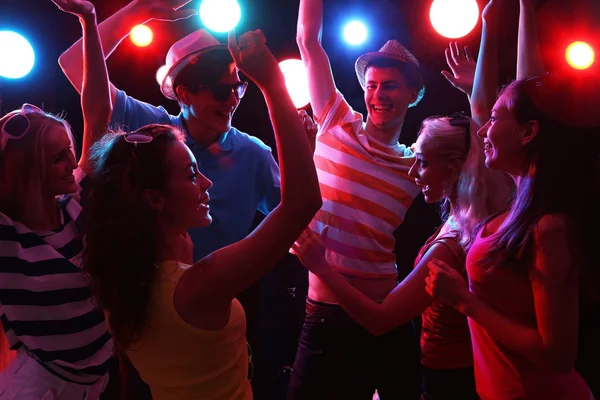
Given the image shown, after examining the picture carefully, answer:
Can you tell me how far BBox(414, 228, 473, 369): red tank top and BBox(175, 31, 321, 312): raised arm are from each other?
82cm

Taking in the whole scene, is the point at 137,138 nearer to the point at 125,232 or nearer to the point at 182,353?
the point at 125,232

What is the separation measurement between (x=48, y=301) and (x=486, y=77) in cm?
167

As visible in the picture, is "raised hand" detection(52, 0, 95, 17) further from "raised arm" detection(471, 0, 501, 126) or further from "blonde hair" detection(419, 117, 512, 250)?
"raised arm" detection(471, 0, 501, 126)

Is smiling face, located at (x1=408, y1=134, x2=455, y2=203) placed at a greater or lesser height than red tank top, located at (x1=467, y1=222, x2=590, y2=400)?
greater

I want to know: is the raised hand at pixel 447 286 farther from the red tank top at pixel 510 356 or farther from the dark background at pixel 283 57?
the dark background at pixel 283 57

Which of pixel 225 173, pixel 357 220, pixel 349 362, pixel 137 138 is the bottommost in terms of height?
pixel 349 362

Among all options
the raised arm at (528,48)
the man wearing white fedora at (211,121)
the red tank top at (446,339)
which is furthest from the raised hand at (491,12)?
the man wearing white fedora at (211,121)

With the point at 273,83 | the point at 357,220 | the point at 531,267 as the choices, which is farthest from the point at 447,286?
the point at 273,83

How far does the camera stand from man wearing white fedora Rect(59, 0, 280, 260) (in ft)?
6.56

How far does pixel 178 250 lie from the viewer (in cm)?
122

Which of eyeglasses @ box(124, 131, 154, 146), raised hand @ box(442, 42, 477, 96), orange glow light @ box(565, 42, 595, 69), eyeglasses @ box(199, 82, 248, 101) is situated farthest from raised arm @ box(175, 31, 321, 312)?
orange glow light @ box(565, 42, 595, 69)

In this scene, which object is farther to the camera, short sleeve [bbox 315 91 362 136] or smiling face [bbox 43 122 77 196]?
short sleeve [bbox 315 91 362 136]

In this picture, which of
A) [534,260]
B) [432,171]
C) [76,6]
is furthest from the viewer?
[432,171]

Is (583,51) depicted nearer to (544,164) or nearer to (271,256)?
(544,164)
